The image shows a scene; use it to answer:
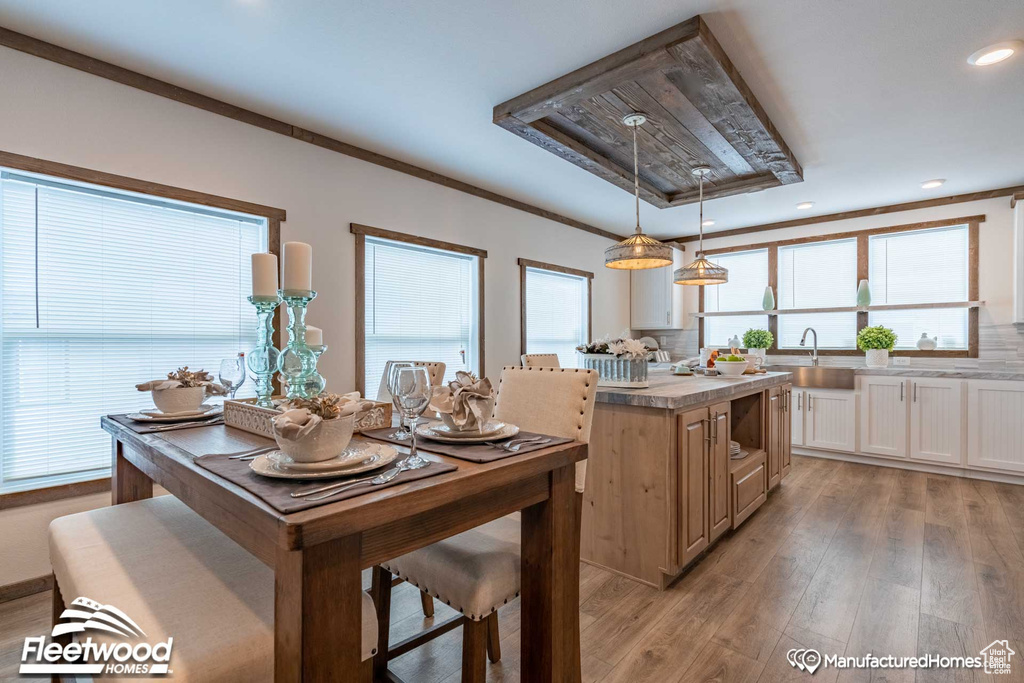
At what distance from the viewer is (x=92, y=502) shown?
2.42m

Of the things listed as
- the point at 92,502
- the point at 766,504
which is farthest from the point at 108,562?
the point at 766,504

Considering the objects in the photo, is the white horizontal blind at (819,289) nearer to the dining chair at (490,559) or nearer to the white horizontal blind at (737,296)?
the white horizontal blind at (737,296)

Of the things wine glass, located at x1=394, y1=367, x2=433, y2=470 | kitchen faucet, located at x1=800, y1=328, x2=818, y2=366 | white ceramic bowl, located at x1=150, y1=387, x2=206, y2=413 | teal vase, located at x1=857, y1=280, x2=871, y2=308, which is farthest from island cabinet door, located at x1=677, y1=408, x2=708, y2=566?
teal vase, located at x1=857, y1=280, x2=871, y2=308

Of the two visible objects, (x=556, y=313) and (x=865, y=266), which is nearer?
(x=865, y=266)

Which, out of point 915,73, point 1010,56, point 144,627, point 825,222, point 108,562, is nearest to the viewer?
point 144,627

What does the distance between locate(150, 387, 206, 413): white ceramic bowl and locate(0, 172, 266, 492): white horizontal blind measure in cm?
119

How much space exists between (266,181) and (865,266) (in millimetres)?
5488

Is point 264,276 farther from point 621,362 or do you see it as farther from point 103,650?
point 621,362

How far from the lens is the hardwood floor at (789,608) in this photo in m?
1.73

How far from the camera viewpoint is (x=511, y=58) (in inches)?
91.0

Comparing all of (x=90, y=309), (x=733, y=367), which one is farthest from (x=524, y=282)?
(x=90, y=309)

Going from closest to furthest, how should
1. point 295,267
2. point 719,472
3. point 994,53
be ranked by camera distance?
point 295,267 < point 994,53 < point 719,472

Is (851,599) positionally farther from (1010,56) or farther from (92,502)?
(92,502)

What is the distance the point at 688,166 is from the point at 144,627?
12.5ft
